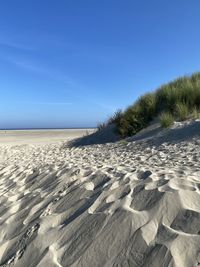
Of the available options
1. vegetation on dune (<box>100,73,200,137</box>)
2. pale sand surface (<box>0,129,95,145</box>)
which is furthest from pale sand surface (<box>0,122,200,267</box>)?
pale sand surface (<box>0,129,95,145</box>)

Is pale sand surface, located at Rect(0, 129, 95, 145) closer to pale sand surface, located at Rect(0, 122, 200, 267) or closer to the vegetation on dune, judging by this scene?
the vegetation on dune

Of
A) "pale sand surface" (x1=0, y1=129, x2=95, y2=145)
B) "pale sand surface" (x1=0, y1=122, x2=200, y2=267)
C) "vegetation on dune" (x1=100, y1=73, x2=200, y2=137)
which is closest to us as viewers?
"pale sand surface" (x1=0, y1=122, x2=200, y2=267)

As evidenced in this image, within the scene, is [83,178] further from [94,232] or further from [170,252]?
[170,252]

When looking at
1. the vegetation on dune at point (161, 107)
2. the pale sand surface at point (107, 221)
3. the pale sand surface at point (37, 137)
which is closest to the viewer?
the pale sand surface at point (107, 221)

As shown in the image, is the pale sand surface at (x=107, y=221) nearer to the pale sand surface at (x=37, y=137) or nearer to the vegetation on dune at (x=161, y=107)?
the vegetation on dune at (x=161, y=107)

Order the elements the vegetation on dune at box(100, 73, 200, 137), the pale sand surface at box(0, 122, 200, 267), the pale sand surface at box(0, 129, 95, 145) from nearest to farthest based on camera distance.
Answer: the pale sand surface at box(0, 122, 200, 267) → the vegetation on dune at box(100, 73, 200, 137) → the pale sand surface at box(0, 129, 95, 145)

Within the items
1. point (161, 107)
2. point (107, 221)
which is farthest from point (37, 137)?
point (107, 221)

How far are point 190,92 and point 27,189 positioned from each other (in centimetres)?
867

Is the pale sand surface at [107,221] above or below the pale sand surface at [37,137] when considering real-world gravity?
above

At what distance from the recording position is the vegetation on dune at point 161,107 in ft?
40.4

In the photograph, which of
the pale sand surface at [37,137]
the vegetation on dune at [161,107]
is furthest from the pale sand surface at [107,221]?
the pale sand surface at [37,137]

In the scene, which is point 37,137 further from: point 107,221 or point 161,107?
point 107,221

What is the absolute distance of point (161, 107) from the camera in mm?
13594

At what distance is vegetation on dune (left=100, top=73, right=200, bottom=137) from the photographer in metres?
12.3
